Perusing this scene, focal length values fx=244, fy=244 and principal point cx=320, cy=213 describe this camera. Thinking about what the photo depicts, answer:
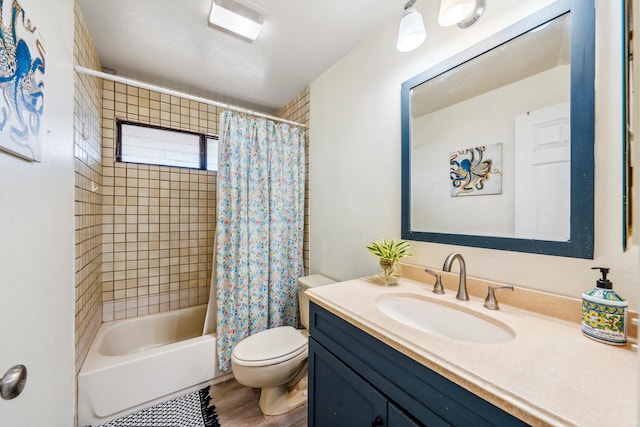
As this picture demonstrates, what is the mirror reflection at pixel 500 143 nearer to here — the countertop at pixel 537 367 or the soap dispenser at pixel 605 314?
the soap dispenser at pixel 605 314

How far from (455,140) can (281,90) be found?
1.67m

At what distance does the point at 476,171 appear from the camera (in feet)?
3.40

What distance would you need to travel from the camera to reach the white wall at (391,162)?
0.72 metres

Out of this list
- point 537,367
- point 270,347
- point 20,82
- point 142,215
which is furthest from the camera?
point 142,215

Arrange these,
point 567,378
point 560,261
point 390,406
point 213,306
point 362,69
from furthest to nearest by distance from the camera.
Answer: point 213,306 → point 362,69 → point 560,261 → point 390,406 → point 567,378

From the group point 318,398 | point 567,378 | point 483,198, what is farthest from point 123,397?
point 483,198

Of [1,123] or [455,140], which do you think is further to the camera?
[455,140]

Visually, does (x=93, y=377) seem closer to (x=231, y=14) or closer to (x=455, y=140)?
(x=231, y=14)

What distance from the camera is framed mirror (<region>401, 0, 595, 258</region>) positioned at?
0.76 m

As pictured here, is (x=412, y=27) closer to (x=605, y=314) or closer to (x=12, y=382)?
(x=605, y=314)

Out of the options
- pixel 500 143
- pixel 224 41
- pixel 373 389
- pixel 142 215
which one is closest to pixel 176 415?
pixel 373 389

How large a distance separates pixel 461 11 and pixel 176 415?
2.49m

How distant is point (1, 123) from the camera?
1.92 ft

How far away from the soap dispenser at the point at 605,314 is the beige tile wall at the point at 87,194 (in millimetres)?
2087
